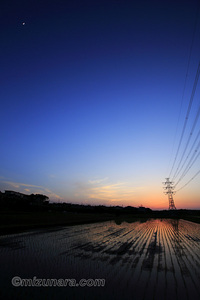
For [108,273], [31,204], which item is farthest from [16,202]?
[108,273]

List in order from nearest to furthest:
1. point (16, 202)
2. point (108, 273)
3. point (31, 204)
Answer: point (108, 273) < point (16, 202) < point (31, 204)

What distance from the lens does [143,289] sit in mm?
5715

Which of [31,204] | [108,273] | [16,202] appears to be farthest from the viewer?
[31,204]

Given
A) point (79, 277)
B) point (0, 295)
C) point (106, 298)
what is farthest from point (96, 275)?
point (0, 295)

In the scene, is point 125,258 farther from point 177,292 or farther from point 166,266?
point 177,292

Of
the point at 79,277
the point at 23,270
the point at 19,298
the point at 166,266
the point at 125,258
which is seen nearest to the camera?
the point at 19,298

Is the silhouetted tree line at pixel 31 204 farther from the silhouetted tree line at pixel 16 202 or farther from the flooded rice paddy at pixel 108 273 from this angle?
the flooded rice paddy at pixel 108 273

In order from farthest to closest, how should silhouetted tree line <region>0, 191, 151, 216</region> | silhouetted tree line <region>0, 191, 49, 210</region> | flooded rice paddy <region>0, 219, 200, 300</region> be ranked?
silhouetted tree line <region>0, 191, 151, 216</region>
silhouetted tree line <region>0, 191, 49, 210</region>
flooded rice paddy <region>0, 219, 200, 300</region>

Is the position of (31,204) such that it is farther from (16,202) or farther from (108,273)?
(108,273)

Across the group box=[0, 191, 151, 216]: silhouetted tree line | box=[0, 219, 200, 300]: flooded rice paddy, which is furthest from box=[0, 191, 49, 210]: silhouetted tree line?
box=[0, 219, 200, 300]: flooded rice paddy

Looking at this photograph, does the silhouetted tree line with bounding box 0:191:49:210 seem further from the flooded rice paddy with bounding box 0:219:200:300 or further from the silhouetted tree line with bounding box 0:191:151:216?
the flooded rice paddy with bounding box 0:219:200:300

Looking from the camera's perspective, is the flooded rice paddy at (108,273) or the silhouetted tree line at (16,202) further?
the silhouetted tree line at (16,202)

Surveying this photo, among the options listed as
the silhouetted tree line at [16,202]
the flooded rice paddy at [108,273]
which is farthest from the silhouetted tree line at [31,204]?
the flooded rice paddy at [108,273]

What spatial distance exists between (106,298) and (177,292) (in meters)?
2.31
